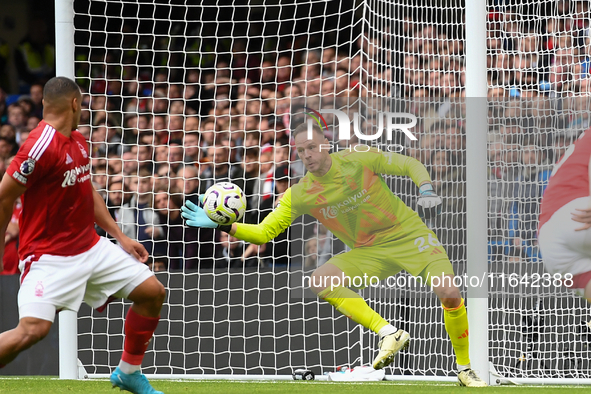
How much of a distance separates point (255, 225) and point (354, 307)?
87 centimetres

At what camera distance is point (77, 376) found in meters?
6.16

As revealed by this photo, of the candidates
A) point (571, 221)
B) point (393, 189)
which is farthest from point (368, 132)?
point (571, 221)

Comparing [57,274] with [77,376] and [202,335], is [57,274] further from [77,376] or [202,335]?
[202,335]

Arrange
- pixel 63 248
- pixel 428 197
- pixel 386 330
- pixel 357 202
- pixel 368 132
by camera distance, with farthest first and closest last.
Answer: pixel 368 132
pixel 357 202
pixel 386 330
pixel 428 197
pixel 63 248

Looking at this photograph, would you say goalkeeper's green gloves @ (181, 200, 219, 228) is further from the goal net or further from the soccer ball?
the goal net

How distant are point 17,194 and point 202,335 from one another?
318cm

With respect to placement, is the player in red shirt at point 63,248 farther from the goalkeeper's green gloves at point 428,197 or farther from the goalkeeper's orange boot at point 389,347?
the goalkeeper's green gloves at point 428,197

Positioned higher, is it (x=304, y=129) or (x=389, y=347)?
(x=304, y=129)

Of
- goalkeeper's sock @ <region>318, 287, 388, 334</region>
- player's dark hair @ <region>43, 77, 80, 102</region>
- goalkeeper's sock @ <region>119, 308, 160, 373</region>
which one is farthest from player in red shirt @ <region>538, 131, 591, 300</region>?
player's dark hair @ <region>43, 77, 80, 102</region>

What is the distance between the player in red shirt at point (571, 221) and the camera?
4.29m

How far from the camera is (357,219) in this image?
19.5 feet

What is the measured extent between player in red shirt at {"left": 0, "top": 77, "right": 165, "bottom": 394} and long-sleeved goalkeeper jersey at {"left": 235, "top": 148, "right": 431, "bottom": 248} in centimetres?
179

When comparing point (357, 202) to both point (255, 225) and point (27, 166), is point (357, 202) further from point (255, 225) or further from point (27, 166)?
point (27, 166)

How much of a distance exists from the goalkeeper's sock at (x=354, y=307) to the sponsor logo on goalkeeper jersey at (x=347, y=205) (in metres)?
0.56
